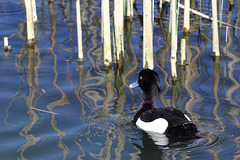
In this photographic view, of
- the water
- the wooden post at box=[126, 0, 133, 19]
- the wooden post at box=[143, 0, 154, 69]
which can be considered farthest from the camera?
the wooden post at box=[126, 0, 133, 19]

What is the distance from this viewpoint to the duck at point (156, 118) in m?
6.45

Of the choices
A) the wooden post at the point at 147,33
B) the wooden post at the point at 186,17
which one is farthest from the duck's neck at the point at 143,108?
the wooden post at the point at 186,17

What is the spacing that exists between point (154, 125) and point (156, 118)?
105mm

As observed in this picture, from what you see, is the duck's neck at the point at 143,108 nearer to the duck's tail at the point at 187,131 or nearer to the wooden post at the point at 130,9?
the duck's tail at the point at 187,131

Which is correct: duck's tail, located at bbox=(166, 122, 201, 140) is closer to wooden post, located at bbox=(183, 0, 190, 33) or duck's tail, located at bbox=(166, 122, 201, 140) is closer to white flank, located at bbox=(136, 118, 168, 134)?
white flank, located at bbox=(136, 118, 168, 134)

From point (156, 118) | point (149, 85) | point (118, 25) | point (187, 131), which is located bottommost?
point (187, 131)

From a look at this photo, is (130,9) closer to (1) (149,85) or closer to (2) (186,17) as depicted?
(2) (186,17)

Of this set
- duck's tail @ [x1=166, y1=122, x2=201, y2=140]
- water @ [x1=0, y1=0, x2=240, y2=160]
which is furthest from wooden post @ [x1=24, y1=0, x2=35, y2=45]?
duck's tail @ [x1=166, y1=122, x2=201, y2=140]

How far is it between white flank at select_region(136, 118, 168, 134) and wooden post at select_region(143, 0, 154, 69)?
1.73 m

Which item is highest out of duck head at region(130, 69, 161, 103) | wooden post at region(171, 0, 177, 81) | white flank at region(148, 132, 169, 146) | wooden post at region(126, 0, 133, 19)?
wooden post at region(126, 0, 133, 19)

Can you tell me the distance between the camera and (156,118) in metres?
6.83

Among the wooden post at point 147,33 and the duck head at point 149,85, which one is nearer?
the duck head at point 149,85

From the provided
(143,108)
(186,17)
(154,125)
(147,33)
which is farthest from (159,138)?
(186,17)

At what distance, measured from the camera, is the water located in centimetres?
631
